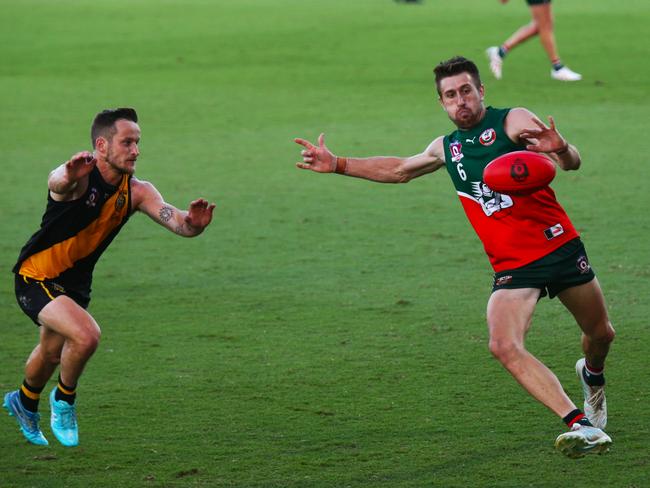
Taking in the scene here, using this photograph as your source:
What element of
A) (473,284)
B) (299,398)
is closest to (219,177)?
(473,284)

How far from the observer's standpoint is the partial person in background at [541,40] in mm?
18859

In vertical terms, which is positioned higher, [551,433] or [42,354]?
[42,354]

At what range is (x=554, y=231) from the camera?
686 centimetres

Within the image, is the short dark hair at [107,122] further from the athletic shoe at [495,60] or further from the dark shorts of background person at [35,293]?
the athletic shoe at [495,60]

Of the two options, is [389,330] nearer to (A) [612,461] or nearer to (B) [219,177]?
(A) [612,461]

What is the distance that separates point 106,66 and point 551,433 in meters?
17.7

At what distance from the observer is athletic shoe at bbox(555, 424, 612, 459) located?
6051 millimetres

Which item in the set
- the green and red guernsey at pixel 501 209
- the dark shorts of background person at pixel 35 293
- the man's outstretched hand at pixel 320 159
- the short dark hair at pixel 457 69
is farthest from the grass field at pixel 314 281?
the short dark hair at pixel 457 69

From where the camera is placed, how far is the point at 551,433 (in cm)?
706

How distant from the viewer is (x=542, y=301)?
10.1 meters

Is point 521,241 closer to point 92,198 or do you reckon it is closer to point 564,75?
point 92,198

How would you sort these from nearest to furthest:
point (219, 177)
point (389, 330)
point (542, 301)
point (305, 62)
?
point (389, 330) → point (542, 301) → point (219, 177) → point (305, 62)

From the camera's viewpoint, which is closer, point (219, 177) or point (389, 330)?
point (389, 330)

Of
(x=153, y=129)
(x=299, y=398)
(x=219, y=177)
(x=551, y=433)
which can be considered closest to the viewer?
(x=551, y=433)
